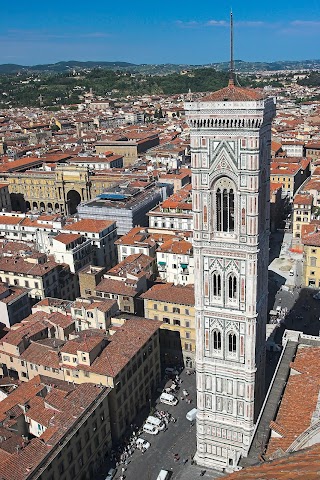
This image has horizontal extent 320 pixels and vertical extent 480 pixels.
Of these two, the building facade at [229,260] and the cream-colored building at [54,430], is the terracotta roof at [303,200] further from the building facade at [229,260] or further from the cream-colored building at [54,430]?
the cream-colored building at [54,430]

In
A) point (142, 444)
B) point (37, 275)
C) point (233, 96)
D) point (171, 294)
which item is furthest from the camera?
point (37, 275)

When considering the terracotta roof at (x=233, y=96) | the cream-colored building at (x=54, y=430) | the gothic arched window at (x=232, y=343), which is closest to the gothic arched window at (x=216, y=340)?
the gothic arched window at (x=232, y=343)

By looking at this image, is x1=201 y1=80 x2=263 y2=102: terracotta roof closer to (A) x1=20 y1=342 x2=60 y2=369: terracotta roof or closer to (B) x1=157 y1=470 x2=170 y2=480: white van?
(A) x1=20 y1=342 x2=60 y2=369: terracotta roof

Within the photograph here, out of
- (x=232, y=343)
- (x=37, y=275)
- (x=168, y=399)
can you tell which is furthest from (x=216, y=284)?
(x=37, y=275)

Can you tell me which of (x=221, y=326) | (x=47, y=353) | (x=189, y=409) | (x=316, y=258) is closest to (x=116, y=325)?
(x=47, y=353)

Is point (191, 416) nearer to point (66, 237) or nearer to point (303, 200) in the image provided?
point (66, 237)
